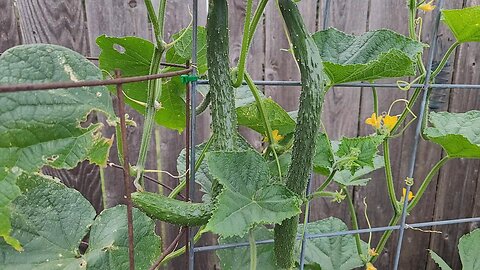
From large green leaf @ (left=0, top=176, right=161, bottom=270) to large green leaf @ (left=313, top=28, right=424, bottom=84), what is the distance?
1.25ft

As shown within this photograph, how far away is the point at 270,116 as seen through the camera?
2.76 ft

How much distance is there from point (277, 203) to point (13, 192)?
32 cm

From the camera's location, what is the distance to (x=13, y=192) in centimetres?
47

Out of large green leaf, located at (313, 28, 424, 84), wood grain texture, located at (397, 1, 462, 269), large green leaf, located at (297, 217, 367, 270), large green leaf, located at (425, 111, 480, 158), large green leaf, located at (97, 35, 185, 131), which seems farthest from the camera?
wood grain texture, located at (397, 1, 462, 269)

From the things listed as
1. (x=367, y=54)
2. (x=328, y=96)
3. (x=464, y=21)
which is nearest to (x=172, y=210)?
(x=367, y=54)

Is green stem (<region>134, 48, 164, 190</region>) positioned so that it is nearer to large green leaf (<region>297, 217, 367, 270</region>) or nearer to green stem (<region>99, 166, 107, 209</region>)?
large green leaf (<region>297, 217, 367, 270</region>)

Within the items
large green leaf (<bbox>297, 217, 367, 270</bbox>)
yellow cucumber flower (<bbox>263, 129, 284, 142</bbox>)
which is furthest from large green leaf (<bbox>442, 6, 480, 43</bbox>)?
large green leaf (<bbox>297, 217, 367, 270</bbox>)

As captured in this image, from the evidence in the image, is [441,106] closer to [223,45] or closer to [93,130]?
[223,45]

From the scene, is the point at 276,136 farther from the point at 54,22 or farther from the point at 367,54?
the point at 54,22

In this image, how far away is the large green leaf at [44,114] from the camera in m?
0.47

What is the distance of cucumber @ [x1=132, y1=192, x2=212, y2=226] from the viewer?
0.58 meters

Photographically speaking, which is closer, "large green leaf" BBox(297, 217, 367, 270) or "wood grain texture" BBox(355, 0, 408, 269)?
"large green leaf" BBox(297, 217, 367, 270)

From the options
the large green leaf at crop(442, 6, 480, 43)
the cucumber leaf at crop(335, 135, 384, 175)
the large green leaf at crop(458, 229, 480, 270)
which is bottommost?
the large green leaf at crop(458, 229, 480, 270)

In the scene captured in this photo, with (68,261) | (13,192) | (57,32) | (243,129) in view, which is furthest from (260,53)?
(13,192)
